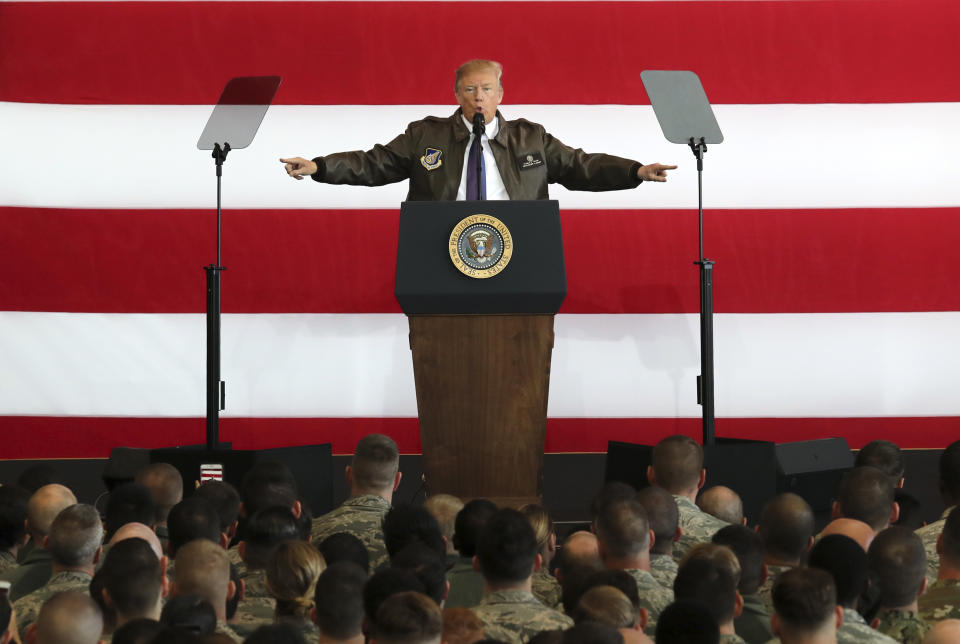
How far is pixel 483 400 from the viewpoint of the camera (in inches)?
150

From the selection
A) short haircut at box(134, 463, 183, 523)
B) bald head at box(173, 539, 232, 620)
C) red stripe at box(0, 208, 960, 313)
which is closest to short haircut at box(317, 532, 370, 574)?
bald head at box(173, 539, 232, 620)

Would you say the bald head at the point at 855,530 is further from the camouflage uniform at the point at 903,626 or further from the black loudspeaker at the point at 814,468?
the black loudspeaker at the point at 814,468

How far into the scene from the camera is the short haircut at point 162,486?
3.51 m

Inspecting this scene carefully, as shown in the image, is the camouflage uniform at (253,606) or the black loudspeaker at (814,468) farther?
the black loudspeaker at (814,468)

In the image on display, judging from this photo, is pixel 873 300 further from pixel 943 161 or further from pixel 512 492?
pixel 512 492

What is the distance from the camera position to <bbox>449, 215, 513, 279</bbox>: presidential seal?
12.2 feet

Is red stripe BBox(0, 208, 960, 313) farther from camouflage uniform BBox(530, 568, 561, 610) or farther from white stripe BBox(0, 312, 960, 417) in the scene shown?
camouflage uniform BBox(530, 568, 561, 610)

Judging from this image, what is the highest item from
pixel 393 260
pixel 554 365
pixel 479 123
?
pixel 479 123

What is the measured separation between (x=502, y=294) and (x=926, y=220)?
238cm

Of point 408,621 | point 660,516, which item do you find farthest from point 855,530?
point 408,621

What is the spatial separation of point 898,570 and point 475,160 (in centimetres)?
208

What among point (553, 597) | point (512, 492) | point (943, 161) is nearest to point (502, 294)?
point (512, 492)

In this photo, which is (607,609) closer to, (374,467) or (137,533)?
(137,533)

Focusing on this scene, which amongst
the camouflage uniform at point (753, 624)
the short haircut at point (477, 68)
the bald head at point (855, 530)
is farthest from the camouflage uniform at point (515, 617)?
the short haircut at point (477, 68)
